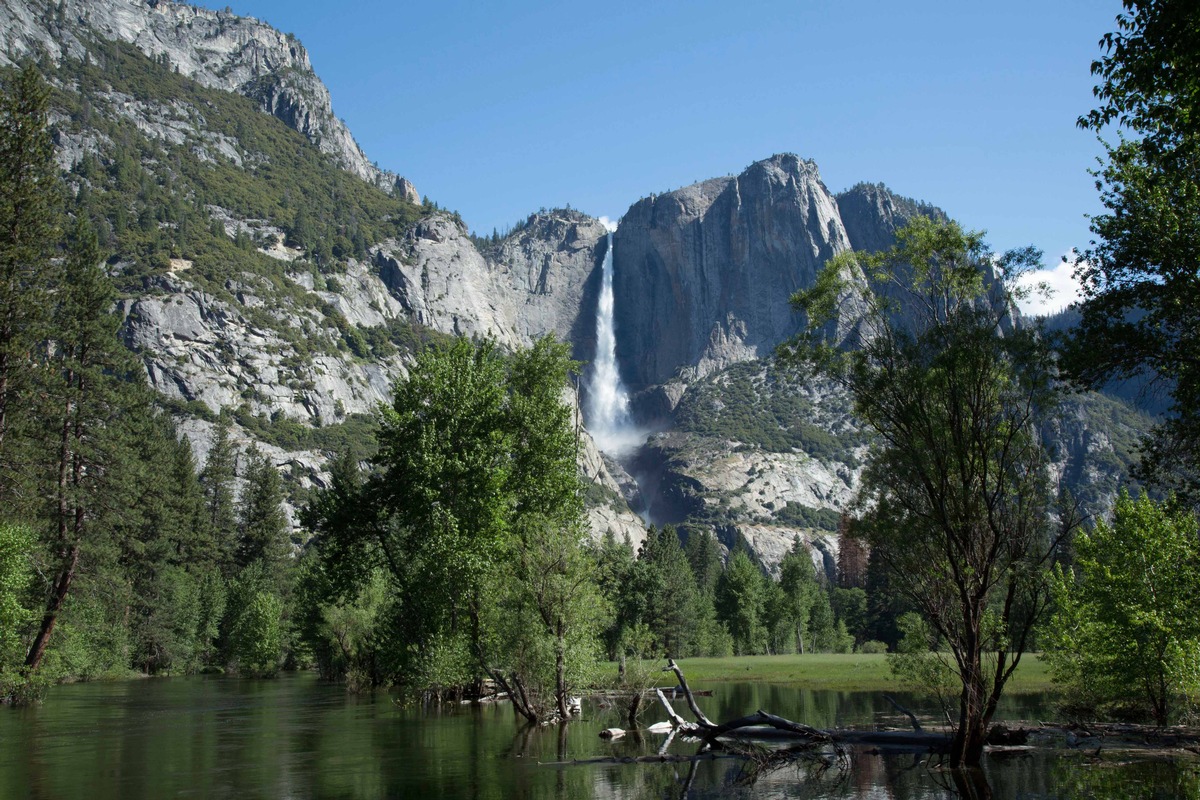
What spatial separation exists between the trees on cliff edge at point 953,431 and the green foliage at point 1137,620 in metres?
8.01

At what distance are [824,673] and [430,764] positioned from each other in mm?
45131

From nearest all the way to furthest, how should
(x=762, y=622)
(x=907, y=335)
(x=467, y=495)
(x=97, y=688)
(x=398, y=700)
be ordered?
1. (x=907, y=335)
2. (x=467, y=495)
3. (x=398, y=700)
4. (x=97, y=688)
5. (x=762, y=622)

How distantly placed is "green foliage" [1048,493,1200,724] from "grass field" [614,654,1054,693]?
16523 millimetres

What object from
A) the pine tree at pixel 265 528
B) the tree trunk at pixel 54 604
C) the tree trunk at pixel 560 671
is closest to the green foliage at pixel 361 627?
the tree trunk at pixel 54 604

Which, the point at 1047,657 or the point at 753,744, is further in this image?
the point at 1047,657

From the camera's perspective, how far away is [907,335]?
81.0ft

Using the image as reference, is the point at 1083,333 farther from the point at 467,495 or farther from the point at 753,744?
the point at 467,495

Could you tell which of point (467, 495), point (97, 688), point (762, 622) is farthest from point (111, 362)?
point (762, 622)

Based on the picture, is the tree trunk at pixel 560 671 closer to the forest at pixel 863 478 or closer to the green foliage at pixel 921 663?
the forest at pixel 863 478

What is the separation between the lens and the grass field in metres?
53.3

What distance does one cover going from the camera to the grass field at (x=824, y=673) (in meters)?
53.3

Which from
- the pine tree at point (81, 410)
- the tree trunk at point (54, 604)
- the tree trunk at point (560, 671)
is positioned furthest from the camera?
the tree trunk at point (54, 604)

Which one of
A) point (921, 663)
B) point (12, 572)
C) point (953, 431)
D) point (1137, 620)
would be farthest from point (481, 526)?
point (1137, 620)

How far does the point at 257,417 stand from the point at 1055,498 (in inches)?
6676
